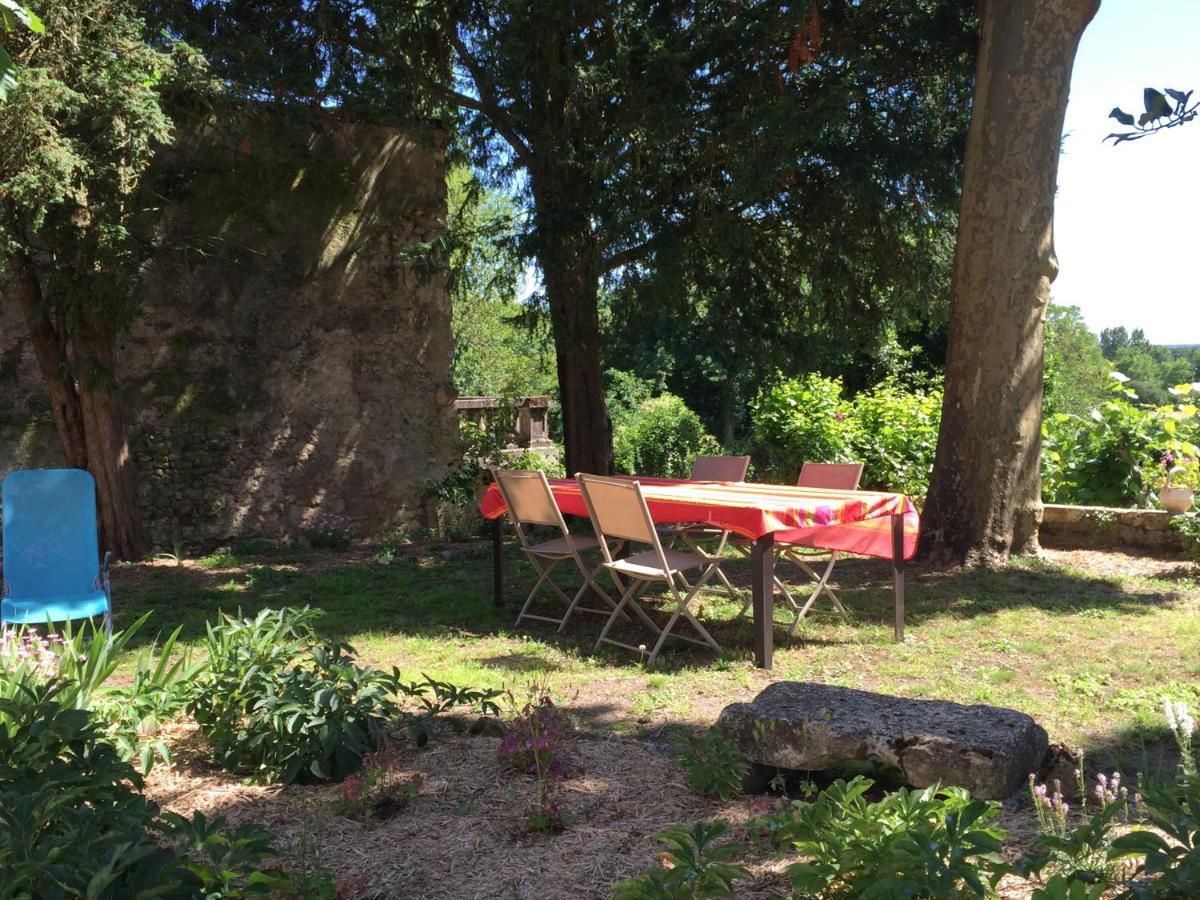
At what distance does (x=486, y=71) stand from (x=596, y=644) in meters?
6.09

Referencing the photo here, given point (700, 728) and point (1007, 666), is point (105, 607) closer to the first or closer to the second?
point (700, 728)

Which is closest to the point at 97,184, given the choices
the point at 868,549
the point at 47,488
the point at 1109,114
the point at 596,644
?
the point at 47,488

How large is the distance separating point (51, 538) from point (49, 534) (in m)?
0.02

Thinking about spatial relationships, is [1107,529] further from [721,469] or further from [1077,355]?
[1077,355]

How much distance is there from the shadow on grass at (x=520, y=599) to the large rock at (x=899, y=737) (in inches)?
70.5

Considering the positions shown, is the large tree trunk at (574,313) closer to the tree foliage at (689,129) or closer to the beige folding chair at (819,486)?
the tree foliage at (689,129)

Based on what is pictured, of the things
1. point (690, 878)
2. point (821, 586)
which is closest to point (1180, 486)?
point (821, 586)

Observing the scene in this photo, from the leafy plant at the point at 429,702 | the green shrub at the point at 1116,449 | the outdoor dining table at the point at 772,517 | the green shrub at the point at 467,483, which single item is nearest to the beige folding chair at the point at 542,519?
the outdoor dining table at the point at 772,517

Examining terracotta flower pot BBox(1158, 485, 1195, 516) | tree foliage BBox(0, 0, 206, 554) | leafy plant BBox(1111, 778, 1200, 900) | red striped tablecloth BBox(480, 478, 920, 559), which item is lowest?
leafy plant BBox(1111, 778, 1200, 900)

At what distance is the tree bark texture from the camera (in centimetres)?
793

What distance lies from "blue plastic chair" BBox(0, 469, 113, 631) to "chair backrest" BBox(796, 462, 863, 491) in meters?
4.06

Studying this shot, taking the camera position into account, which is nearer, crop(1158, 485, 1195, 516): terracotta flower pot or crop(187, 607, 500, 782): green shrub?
crop(187, 607, 500, 782): green shrub

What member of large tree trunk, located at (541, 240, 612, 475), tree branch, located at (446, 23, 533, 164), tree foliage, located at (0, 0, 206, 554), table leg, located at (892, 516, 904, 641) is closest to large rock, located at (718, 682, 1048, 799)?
table leg, located at (892, 516, 904, 641)

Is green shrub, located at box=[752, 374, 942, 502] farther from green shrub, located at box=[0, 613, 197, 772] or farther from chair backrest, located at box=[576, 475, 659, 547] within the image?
green shrub, located at box=[0, 613, 197, 772]
